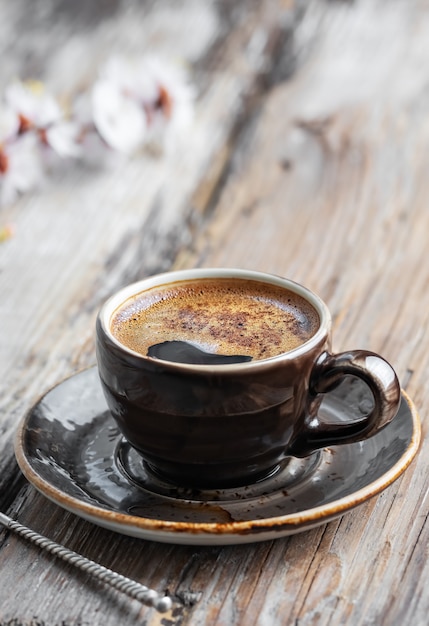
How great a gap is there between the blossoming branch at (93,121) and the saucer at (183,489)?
976 millimetres

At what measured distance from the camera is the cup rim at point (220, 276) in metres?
0.86

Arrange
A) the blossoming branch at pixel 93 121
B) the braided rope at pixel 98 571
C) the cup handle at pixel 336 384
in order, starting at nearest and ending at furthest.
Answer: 1. the braided rope at pixel 98 571
2. the cup handle at pixel 336 384
3. the blossoming branch at pixel 93 121

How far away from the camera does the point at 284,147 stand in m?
2.16

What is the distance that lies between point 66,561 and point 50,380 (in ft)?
1.52

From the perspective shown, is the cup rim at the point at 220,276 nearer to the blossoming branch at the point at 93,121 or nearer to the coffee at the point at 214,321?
the coffee at the point at 214,321

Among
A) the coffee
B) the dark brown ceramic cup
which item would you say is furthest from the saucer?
the coffee

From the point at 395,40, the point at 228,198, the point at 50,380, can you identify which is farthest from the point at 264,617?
the point at 395,40

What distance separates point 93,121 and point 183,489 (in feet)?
4.30

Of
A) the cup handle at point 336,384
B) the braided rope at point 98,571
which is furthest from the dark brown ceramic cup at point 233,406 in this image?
the braided rope at point 98,571

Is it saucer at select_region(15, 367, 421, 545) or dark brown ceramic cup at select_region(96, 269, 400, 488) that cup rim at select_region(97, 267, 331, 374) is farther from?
saucer at select_region(15, 367, 421, 545)

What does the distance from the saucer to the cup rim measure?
147mm

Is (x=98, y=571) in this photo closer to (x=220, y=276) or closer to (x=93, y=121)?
(x=220, y=276)

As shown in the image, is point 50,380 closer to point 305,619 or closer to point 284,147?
point 305,619

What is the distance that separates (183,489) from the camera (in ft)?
3.10
